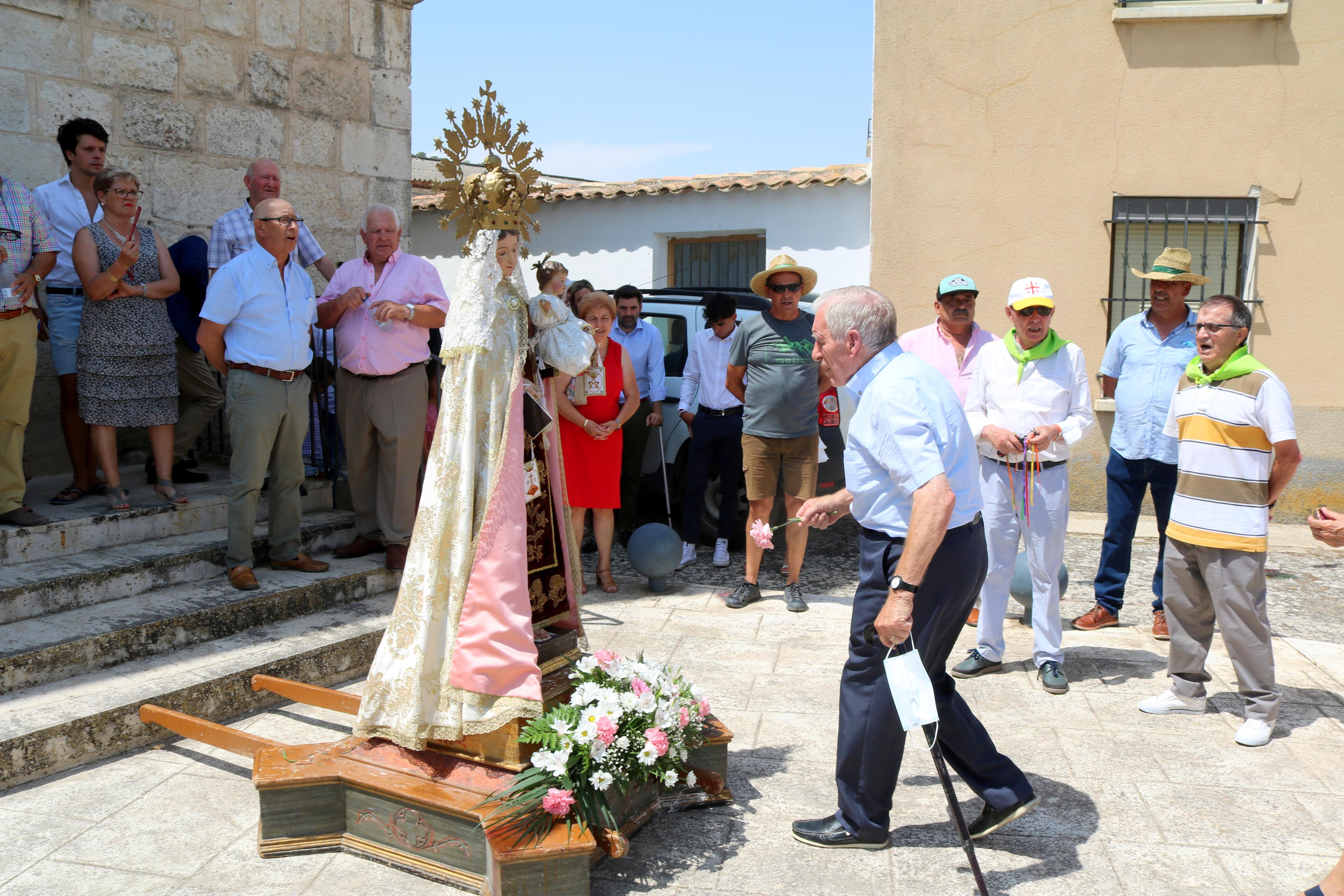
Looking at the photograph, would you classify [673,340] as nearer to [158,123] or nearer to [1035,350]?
[1035,350]

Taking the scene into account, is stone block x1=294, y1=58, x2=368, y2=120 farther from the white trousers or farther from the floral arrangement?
the floral arrangement

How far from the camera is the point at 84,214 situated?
573 cm

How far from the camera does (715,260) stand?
1324cm

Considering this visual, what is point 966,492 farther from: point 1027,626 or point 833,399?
point 833,399

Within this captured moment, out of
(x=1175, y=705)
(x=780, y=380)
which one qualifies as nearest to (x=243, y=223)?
(x=780, y=380)

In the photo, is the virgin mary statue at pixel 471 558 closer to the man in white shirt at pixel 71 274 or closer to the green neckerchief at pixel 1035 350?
the green neckerchief at pixel 1035 350

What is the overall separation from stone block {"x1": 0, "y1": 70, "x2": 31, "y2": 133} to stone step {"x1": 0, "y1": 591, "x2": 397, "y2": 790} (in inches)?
137

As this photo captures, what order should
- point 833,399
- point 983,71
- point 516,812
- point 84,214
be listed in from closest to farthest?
point 516,812
point 84,214
point 833,399
point 983,71

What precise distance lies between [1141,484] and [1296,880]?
2907 millimetres

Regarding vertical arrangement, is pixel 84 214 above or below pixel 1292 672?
above

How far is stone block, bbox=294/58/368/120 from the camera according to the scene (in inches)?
293

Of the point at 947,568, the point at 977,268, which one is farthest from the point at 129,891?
the point at 977,268

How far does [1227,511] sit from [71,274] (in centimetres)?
584

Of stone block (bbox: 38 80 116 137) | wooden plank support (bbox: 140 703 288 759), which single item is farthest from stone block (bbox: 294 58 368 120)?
wooden plank support (bbox: 140 703 288 759)
